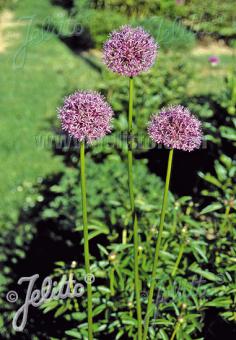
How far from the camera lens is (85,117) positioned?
183 centimetres

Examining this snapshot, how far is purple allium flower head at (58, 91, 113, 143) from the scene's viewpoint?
183cm

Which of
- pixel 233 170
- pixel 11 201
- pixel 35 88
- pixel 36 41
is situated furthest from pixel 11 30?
pixel 233 170

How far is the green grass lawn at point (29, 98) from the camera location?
5.35 meters

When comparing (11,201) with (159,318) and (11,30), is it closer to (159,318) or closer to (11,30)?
(159,318)

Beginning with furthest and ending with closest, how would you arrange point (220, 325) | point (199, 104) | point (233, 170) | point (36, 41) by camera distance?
point (36, 41) → point (199, 104) → point (233, 170) → point (220, 325)

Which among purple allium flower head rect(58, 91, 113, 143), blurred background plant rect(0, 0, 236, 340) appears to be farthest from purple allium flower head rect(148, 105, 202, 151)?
blurred background plant rect(0, 0, 236, 340)

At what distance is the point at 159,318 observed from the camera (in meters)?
2.63

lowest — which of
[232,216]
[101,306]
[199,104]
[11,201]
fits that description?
[11,201]

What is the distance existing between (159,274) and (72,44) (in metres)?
7.58

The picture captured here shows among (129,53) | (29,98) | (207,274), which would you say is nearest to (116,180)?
(207,274)

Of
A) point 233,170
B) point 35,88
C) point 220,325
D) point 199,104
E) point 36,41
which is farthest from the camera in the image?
point 36,41

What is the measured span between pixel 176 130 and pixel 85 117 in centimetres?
33

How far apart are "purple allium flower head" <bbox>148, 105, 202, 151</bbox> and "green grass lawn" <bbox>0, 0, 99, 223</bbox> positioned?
10.0 ft

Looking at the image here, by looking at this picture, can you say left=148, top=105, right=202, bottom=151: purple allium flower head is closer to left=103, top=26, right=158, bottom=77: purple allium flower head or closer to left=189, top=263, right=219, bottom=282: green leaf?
left=103, top=26, right=158, bottom=77: purple allium flower head
